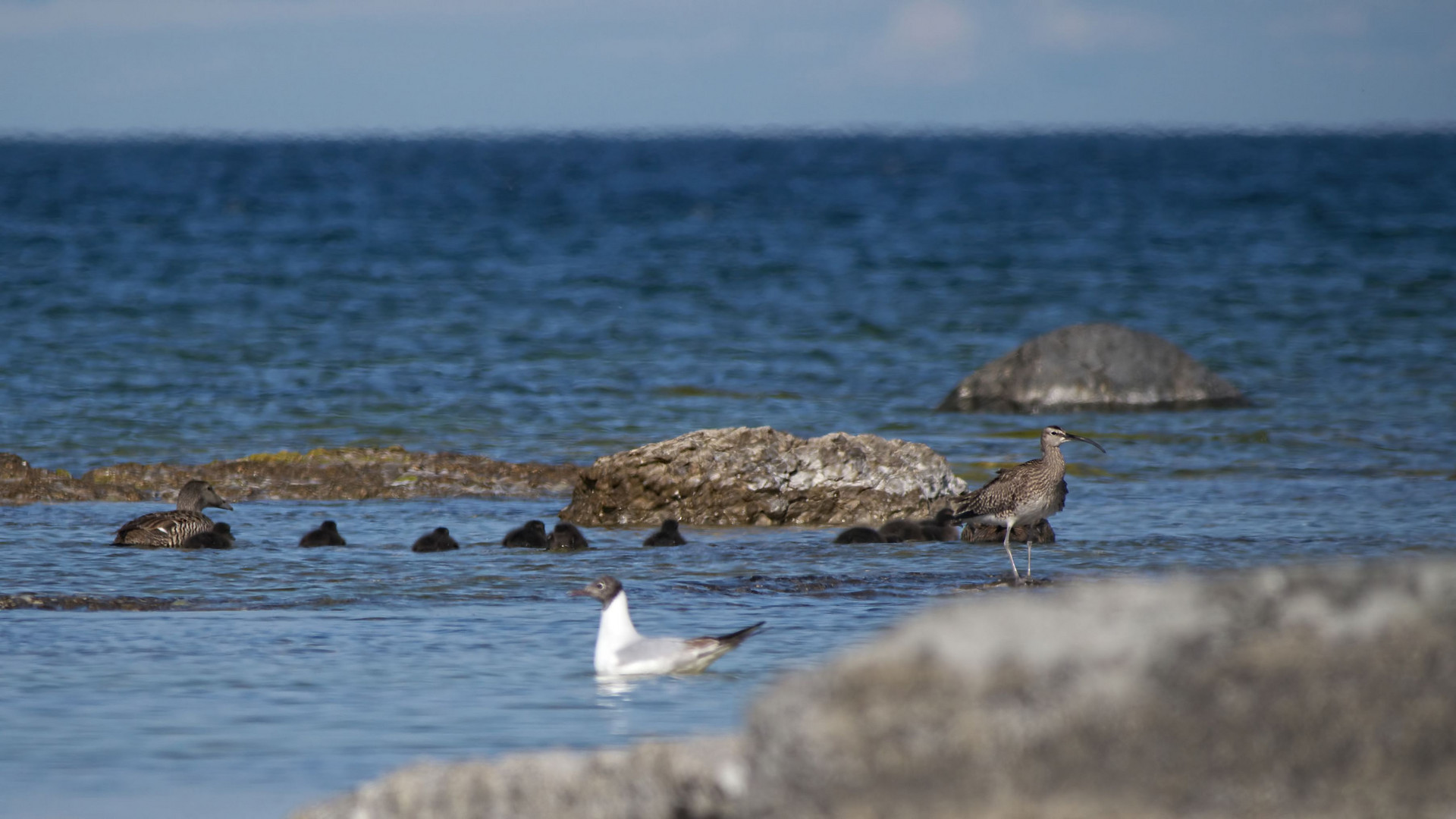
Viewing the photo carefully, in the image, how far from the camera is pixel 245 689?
6.83m

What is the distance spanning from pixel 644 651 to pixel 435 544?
3900 mm

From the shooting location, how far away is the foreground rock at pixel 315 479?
1337 centimetres

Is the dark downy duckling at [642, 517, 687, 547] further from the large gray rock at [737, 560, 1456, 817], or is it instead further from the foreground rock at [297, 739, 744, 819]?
the large gray rock at [737, 560, 1456, 817]

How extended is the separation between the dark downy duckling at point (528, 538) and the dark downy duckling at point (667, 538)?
0.65 metres

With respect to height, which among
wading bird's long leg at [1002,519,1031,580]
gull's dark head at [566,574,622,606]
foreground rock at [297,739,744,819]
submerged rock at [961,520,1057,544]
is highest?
foreground rock at [297,739,744,819]

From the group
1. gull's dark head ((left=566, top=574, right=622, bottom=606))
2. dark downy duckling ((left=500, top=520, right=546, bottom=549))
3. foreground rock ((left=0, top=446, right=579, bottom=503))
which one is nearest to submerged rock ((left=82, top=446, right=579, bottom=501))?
foreground rock ((left=0, top=446, right=579, bottom=503))

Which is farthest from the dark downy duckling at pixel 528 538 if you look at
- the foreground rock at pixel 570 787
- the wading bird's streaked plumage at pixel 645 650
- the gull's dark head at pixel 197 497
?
the foreground rock at pixel 570 787

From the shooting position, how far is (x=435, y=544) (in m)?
10.7

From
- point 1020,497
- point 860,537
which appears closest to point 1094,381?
point 860,537

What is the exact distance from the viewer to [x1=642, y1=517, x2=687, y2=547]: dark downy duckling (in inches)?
434

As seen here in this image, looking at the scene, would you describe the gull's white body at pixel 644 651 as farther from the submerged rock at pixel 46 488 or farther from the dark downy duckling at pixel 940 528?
the submerged rock at pixel 46 488

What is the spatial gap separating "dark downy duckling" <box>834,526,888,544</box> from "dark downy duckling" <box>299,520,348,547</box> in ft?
10.0

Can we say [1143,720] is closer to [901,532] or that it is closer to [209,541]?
[901,532]

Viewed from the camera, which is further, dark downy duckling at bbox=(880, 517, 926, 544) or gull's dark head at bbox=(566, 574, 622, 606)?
dark downy duckling at bbox=(880, 517, 926, 544)
